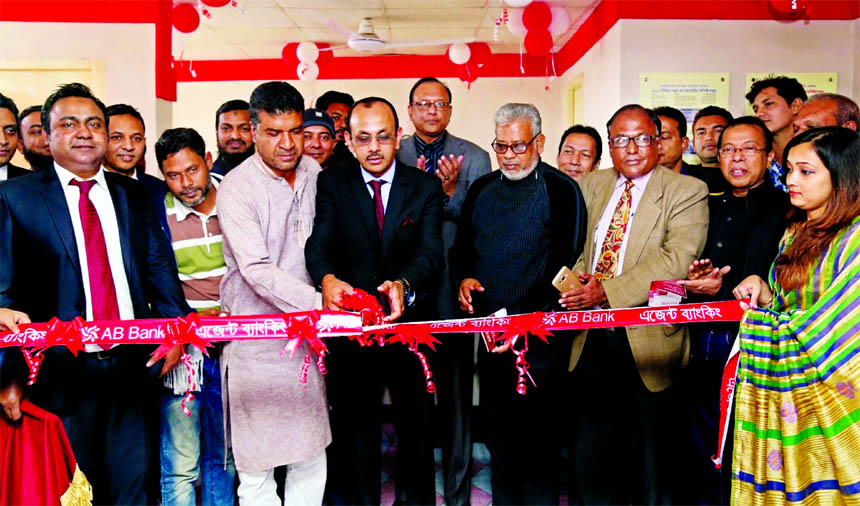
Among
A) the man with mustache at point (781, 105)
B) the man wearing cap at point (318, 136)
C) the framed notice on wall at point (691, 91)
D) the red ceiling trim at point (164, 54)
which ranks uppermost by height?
the red ceiling trim at point (164, 54)

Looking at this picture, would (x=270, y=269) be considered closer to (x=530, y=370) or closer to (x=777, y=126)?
(x=530, y=370)

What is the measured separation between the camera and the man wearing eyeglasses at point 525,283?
9.17 ft

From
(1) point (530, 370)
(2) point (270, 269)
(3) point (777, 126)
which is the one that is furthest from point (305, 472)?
(3) point (777, 126)

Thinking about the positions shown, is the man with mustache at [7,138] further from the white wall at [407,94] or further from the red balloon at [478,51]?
the white wall at [407,94]

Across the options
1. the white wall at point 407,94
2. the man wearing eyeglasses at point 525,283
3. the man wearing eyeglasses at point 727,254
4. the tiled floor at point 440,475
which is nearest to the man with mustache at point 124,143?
the man wearing eyeglasses at point 525,283

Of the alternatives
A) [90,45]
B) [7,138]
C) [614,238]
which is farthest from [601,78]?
[7,138]

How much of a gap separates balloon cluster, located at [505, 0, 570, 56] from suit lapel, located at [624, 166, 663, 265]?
4.14m

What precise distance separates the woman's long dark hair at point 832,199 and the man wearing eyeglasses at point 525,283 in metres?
0.86

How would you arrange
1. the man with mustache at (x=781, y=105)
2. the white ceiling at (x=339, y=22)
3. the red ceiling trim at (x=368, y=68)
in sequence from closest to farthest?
1. the man with mustache at (x=781, y=105)
2. the white ceiling at (x=339, y=22)
3. the red ceiling trim at (x=368, y=68)

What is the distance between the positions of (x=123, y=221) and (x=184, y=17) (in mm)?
4949

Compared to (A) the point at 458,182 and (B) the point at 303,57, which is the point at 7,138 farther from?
(B) the point at 303,57

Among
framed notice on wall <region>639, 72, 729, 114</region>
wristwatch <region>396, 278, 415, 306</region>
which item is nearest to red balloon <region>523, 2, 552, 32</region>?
framed notice on wall <region>639, 72, 729, 114</region>

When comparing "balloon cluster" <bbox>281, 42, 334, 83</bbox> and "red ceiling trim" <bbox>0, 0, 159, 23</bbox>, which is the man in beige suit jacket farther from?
"balloon cluster" <bbox>281, 42, 334, 83</bbox>

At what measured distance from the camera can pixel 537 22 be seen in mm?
6801
